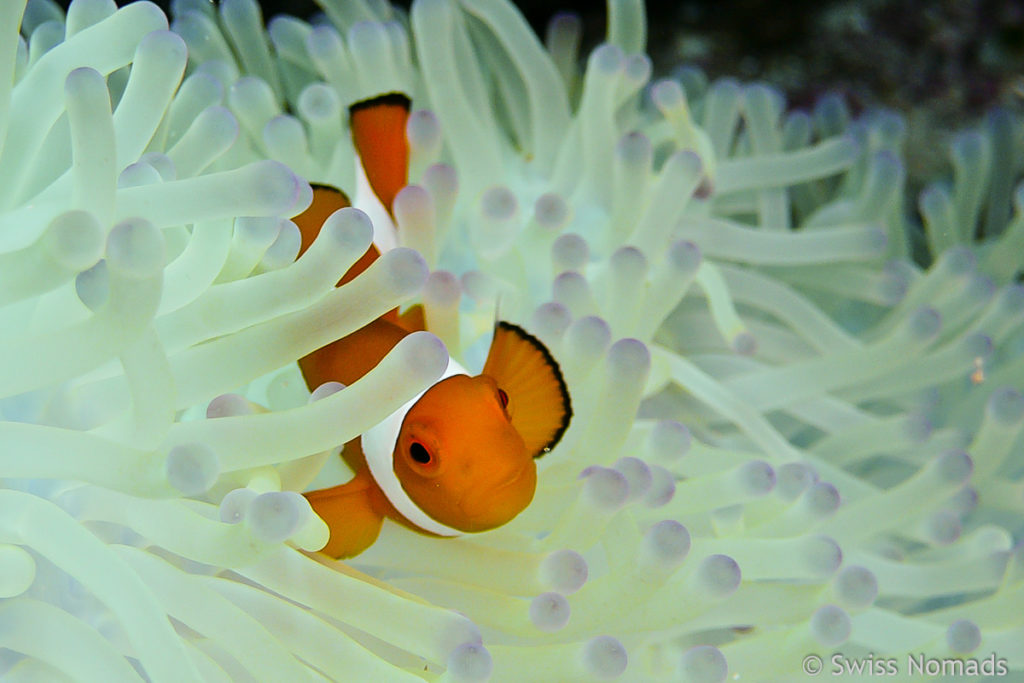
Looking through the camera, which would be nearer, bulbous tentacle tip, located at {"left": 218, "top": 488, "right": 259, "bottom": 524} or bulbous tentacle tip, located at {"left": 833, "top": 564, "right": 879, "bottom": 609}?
bulbous tentacle tip, located at {"left": 218, "top": 488, "right": 259, "bottom": 524}

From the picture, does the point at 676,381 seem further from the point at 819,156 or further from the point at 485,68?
the point at 485,68

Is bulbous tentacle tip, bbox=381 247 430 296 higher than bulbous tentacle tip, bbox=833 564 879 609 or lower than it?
higher

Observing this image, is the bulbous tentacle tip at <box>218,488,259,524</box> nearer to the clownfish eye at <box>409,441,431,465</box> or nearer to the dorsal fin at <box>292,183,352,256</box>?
the clownfish eye at <box>409,441,431,465</box>

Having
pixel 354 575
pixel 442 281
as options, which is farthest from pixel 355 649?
pixel 442 281

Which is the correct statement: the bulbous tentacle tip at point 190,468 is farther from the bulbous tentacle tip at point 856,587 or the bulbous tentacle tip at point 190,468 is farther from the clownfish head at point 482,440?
the bulbous tentacle tip at point 856,587

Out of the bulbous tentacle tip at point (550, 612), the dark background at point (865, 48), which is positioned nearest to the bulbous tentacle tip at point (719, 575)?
the bulbous tentacle tip at point (550, 612)

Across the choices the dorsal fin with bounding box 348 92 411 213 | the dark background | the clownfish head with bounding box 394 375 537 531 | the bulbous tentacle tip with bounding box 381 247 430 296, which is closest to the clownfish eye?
the clownfish head with bounding box 394 375 537 531
